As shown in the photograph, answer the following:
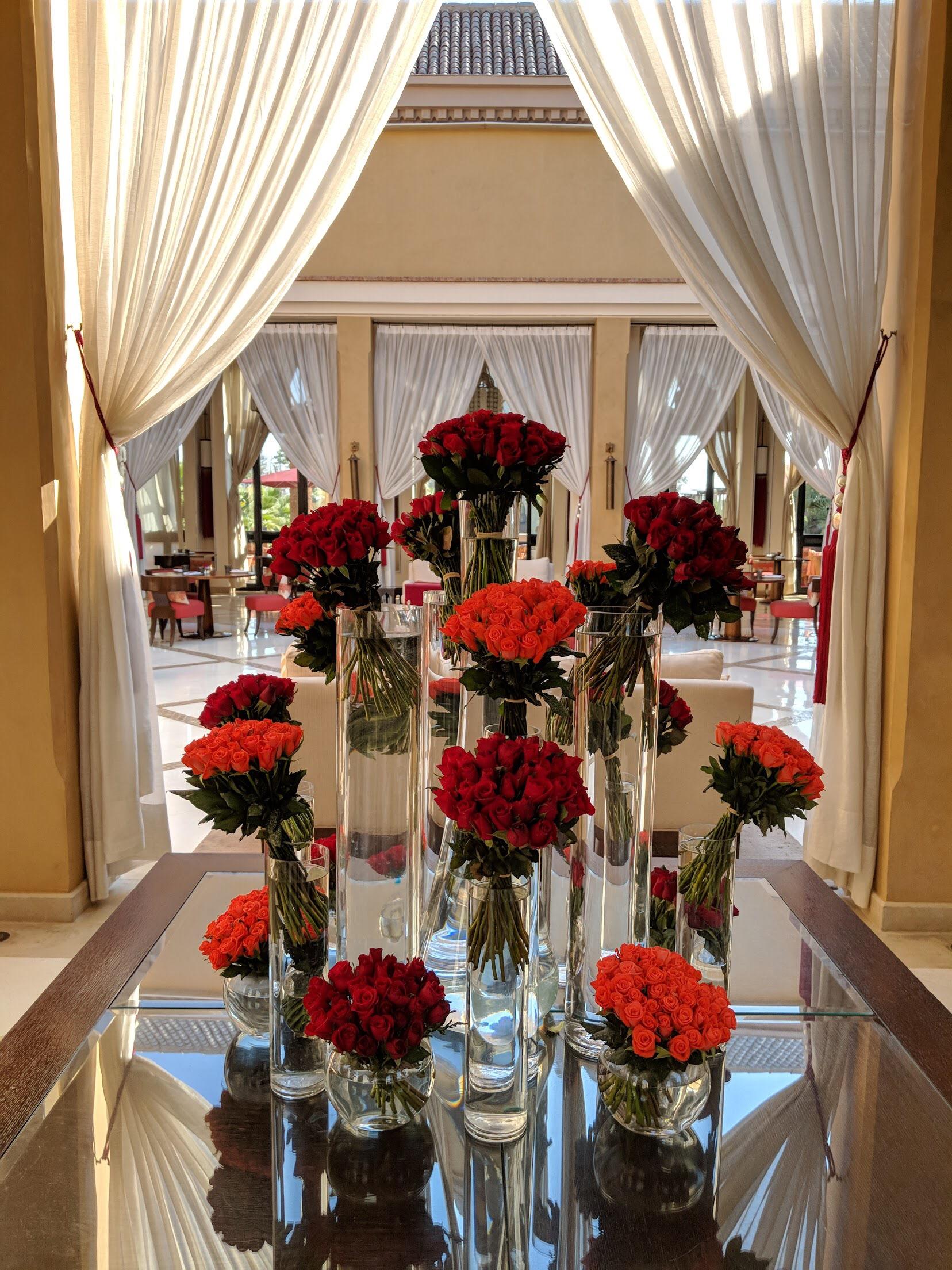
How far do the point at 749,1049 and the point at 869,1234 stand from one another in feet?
1.25

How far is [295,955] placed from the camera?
1212mm

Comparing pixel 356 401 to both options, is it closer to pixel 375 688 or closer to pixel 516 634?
pixel 375 688

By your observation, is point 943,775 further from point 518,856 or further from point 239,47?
point 239,47

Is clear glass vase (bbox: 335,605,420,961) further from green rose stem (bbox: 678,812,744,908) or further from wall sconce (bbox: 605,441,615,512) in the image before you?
wall sconce (bbox: 605,441,615,512)

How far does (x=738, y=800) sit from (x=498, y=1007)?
1.43ft

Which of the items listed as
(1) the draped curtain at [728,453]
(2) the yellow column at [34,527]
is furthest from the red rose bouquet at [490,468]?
(1) the draped curtain at [728,453]

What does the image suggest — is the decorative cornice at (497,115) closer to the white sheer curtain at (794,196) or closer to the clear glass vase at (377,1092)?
the white sheer curtain at (794,196)

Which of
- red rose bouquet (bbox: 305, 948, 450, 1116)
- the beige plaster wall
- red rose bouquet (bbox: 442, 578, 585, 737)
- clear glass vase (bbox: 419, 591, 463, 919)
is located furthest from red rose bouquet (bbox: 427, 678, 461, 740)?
the beige plaster wall

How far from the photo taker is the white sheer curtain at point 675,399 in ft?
34.9

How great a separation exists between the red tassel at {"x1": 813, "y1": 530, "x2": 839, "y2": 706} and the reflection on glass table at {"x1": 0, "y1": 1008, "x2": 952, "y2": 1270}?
257 centimetres

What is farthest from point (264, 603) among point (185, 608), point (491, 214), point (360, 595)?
point (360, 595)

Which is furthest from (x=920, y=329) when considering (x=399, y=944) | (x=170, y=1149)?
(x=170, y=1149)

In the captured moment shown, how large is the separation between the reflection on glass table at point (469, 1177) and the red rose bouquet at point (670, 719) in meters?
0.44

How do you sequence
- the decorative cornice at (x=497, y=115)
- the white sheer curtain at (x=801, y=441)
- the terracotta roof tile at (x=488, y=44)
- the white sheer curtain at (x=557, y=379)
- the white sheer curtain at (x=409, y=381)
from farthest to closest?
the white sheer curtain at (x=409, y=381), the white sheer curtain at (x=557, y=379), the terracotta roof tile at (x=488, y=44), the decorative cornice at (x=497, y=115), the white sheer curtain at (x=801, y=441)
